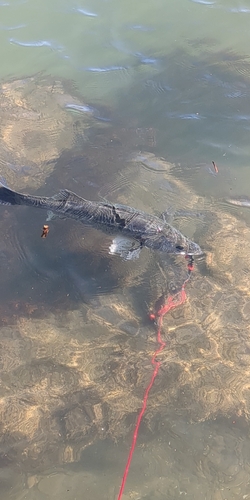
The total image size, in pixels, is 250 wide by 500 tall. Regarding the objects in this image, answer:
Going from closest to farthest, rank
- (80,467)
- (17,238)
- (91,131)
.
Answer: (80,467)
(17,238)
(91,131)

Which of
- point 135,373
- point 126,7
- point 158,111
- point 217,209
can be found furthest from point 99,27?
point 135,373

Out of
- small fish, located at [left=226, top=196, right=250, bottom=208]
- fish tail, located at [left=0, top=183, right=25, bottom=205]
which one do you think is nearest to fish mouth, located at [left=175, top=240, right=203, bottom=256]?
small fish, located at [left=226, top=196, right=250, bottom=208]

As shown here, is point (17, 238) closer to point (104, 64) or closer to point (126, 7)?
point (104, 64)

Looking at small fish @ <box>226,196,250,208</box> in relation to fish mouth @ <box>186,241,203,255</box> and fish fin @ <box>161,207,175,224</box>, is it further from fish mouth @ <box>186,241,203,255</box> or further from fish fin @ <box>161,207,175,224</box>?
fish mouth @ <box>186,241,203,255</box>

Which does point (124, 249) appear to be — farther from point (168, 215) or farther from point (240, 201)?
point (240, 201)

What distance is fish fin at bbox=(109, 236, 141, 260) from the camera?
7.30m

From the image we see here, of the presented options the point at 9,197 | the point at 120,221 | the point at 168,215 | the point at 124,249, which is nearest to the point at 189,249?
the point at 168,215

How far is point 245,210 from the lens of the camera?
8.25m

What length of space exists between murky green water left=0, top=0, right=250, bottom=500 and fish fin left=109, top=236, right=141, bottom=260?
0.25 meters

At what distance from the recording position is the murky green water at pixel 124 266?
572 cm

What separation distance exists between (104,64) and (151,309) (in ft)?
25.2

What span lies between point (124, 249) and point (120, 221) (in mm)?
509

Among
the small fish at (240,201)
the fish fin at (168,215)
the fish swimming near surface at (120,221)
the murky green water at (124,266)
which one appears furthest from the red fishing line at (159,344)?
the small fish at (240,201)

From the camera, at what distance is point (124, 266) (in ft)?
24.8
